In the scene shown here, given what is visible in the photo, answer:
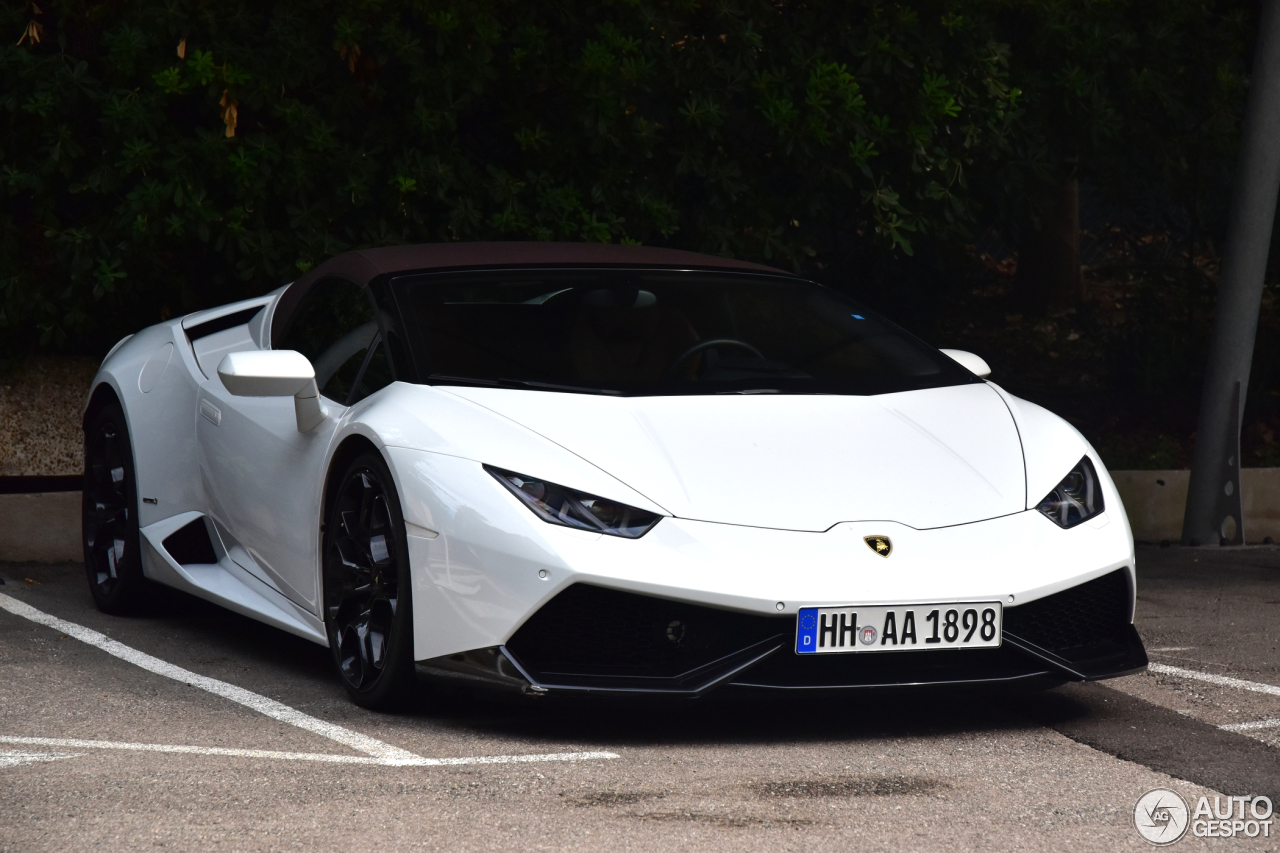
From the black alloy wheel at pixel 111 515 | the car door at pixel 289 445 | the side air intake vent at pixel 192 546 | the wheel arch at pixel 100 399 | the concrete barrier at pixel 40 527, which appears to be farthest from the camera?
the concrete barrier at pixel 40 527

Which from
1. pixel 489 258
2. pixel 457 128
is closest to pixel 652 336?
pixel 489 258

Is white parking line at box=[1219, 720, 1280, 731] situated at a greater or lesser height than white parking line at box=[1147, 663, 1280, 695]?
greater

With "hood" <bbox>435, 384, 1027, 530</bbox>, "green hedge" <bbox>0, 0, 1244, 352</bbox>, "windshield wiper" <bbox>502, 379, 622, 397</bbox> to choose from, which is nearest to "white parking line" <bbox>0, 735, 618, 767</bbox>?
"hood" <bbox>435, 384, 1027, 530</bbox>

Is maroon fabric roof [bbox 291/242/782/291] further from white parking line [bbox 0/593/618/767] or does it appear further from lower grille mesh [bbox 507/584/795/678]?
lower grille mesh [bbox 507/584/795/678]

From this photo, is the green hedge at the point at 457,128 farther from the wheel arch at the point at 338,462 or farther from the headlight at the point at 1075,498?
the headlight at the point at 1075,498

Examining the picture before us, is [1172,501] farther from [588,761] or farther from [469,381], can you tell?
[588,761]

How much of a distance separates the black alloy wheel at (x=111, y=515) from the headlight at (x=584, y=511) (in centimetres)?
243

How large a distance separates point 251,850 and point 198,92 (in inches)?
222

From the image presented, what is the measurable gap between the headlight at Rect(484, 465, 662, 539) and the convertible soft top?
1.34 meters

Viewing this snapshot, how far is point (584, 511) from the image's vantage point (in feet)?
14.5

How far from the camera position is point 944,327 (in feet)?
41.0

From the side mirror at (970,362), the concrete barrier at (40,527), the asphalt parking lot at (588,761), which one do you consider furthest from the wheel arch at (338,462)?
the concrete barrier at (40,527)

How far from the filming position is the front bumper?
434 centimetres

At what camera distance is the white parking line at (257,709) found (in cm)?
434
